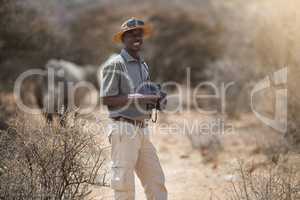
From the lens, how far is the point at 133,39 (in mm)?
4637

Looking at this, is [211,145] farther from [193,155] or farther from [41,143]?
[41,143]

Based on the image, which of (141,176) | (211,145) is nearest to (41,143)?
(141,176)

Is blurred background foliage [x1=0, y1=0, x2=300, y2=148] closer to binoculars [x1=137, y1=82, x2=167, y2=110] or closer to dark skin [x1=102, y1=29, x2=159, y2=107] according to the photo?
binoculars [x1=137, y1=82, x2=167, y2=110]

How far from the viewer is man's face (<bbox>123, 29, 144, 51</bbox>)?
4.61 m

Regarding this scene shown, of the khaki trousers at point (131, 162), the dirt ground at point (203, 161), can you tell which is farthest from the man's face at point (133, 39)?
the dirt ground at point (203, 161)

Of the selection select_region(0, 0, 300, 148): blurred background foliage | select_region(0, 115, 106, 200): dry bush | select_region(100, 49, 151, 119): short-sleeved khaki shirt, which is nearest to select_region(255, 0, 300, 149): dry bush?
select_region(0, 0, 300, 148): blurred background foliage

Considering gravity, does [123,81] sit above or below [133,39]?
below

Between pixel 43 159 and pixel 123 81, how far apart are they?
101cm

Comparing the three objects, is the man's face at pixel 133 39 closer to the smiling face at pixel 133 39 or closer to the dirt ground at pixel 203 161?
the smiling face at pixel 133 39

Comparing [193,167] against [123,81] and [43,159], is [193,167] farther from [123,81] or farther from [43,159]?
[123,81]

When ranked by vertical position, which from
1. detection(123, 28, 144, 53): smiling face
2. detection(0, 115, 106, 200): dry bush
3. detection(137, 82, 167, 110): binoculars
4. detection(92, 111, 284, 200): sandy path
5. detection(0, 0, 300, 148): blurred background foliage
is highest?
detection(0, 0, 300, 148): blurred background foliage

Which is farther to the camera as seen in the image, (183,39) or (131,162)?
(183,39)

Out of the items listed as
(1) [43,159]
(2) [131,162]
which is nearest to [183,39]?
(1) [43,159]

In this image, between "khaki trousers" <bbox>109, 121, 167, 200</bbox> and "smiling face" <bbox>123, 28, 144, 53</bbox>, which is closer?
"khaki trousers" <bbox>109, 121, 167, 200</bbox>
